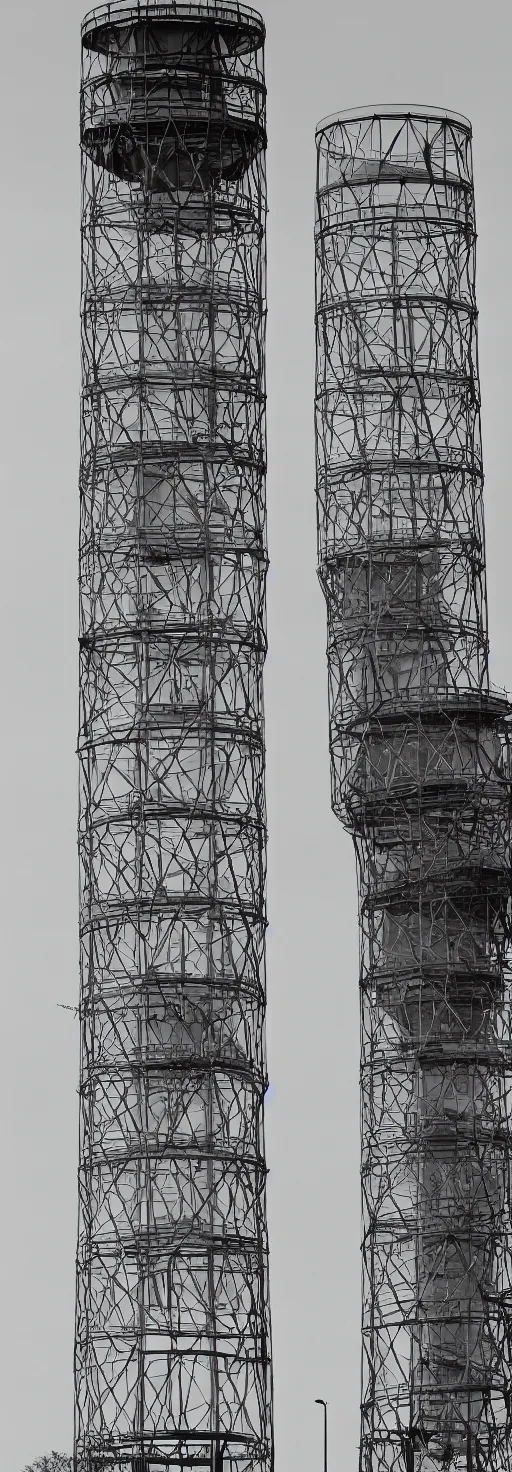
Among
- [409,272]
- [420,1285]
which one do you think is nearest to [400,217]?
[409,272]

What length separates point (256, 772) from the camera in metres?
102

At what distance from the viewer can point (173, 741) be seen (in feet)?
328

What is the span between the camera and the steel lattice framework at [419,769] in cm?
10156

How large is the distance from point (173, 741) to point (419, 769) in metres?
7.90

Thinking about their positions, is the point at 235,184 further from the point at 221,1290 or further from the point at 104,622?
the point at 221,1290

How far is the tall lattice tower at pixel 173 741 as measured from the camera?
96.5 metres

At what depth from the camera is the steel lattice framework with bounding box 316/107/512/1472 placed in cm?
10156

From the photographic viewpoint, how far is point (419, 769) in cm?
10450

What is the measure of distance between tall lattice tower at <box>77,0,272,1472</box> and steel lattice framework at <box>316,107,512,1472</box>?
4916 mm

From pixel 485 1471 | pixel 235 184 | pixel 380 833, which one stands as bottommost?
pixel 485 1471

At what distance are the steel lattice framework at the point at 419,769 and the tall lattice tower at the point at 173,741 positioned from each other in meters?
4.92

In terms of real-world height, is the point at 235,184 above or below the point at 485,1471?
above

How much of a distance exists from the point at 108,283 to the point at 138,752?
42.9 ft

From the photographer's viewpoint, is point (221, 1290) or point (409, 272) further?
point (409, 272)
